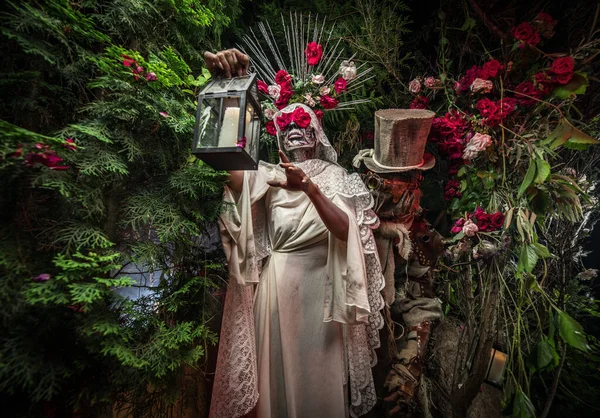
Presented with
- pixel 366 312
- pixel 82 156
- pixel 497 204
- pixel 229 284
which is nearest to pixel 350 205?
pixel 366 312

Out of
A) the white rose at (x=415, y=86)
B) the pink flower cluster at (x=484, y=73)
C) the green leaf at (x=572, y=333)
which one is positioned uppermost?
the white rose at (x=415, y=86)

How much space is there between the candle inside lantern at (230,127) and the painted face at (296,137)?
50cm

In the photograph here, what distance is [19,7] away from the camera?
32.8 inches

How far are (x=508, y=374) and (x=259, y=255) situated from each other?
1.40m

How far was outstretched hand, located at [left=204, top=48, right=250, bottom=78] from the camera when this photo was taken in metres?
1.20

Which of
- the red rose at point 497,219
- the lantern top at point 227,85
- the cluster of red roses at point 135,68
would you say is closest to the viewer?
the cluster of red roses at point 135,68

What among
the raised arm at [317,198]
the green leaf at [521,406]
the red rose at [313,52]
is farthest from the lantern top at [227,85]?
the green leaf at [521,406]

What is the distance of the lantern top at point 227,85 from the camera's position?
1126 millimetres

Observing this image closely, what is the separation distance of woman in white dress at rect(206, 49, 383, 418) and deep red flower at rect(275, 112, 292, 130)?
0.02 meters

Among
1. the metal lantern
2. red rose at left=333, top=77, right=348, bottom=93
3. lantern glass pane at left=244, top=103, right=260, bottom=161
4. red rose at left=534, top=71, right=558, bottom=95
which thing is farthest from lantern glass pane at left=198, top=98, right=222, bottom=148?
red rose at left=534, top=71, right=558, bottom=95

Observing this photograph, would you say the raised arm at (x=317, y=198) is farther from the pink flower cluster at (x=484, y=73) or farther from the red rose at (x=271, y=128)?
the pink flower cluster at (x=484, y=73)

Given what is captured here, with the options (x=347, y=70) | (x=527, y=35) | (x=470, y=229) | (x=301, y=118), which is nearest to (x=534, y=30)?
(x=527, y=35)

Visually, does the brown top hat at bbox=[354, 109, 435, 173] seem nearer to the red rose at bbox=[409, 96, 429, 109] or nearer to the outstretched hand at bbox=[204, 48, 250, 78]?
the red rose at bbox=[409, 96, 429, 109]

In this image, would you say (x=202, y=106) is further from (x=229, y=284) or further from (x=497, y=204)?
(x=497, y=204)
